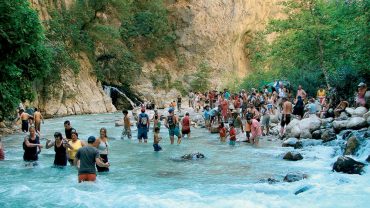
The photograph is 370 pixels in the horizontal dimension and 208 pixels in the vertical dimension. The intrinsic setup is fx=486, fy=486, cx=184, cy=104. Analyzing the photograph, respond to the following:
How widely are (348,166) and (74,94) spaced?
995 inches

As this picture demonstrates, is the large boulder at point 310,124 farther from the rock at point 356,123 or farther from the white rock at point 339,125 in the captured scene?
the rock at point 356,123

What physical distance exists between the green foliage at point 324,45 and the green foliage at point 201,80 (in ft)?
35.2

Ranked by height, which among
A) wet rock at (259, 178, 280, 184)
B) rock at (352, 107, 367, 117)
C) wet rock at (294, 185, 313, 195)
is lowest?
wet rock at (294, 185, 313, 195)

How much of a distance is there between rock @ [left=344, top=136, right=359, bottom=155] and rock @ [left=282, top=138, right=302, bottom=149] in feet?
8.11

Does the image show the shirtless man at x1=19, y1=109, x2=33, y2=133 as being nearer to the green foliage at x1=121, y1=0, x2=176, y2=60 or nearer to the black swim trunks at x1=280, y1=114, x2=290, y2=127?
the black swim trunks at x1=280, y1=114, x2=290, y2=127

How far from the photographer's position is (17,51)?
16922 mm

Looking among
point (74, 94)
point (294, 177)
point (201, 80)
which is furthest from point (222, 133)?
point (201, 80)

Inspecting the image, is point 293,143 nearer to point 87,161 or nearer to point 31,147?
point 31,147

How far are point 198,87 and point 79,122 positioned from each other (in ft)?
59.1

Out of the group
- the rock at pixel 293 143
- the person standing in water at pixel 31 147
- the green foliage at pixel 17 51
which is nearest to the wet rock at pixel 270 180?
the rock at pixel 293 143

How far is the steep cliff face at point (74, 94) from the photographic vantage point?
32.4 m

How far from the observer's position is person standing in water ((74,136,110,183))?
961 centimetres

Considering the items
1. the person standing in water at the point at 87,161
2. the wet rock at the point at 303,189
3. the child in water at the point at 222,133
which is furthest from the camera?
the child in water at the point at 222,133

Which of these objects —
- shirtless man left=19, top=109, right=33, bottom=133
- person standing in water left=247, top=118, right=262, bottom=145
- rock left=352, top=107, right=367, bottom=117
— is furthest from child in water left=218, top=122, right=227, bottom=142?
shirtless man left=19, top=109, right=33, bottom=133
